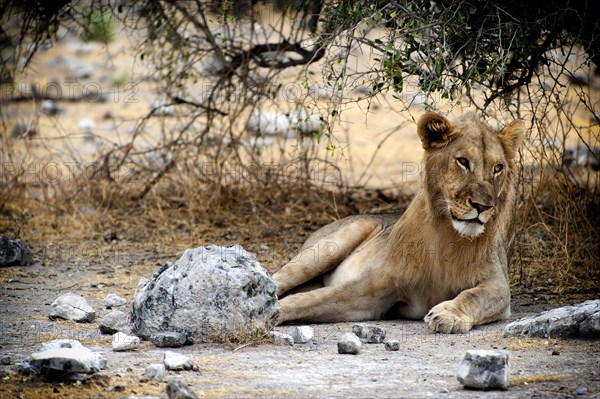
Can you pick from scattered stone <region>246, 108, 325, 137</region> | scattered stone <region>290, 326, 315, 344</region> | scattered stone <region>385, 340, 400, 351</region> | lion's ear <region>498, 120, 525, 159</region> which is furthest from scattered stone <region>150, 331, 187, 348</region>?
lion's ear <region>498, 120, 525, 159</region>

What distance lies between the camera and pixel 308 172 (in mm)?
9852

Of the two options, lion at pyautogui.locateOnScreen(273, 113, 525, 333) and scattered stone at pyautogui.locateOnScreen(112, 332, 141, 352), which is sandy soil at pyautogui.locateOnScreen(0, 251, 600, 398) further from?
lion at pyautogui.locateOnScreen(273, 113, 525, 333)

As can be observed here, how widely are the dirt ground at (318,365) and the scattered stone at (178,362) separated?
45mm

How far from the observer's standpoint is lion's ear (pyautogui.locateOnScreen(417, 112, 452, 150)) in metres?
6.21

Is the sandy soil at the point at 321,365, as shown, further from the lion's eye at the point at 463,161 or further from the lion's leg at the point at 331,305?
the lion's eye at the point at 463,161

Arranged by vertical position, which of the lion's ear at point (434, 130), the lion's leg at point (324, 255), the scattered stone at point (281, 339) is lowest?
the scattered stone at point (281, 339)

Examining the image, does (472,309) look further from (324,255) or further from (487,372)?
(487,372)

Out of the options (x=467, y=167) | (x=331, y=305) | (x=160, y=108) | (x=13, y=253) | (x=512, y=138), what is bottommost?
(x=331, y=305)

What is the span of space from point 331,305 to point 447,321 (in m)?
0.88

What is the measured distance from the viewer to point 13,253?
8.00 meters

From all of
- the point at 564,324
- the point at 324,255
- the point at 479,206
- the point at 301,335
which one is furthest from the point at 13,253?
the point at 564,324

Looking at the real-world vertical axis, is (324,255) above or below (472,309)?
above

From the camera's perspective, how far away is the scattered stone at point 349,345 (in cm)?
526

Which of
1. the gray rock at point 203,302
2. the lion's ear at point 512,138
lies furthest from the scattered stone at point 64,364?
the lion's ear at point 512,138
